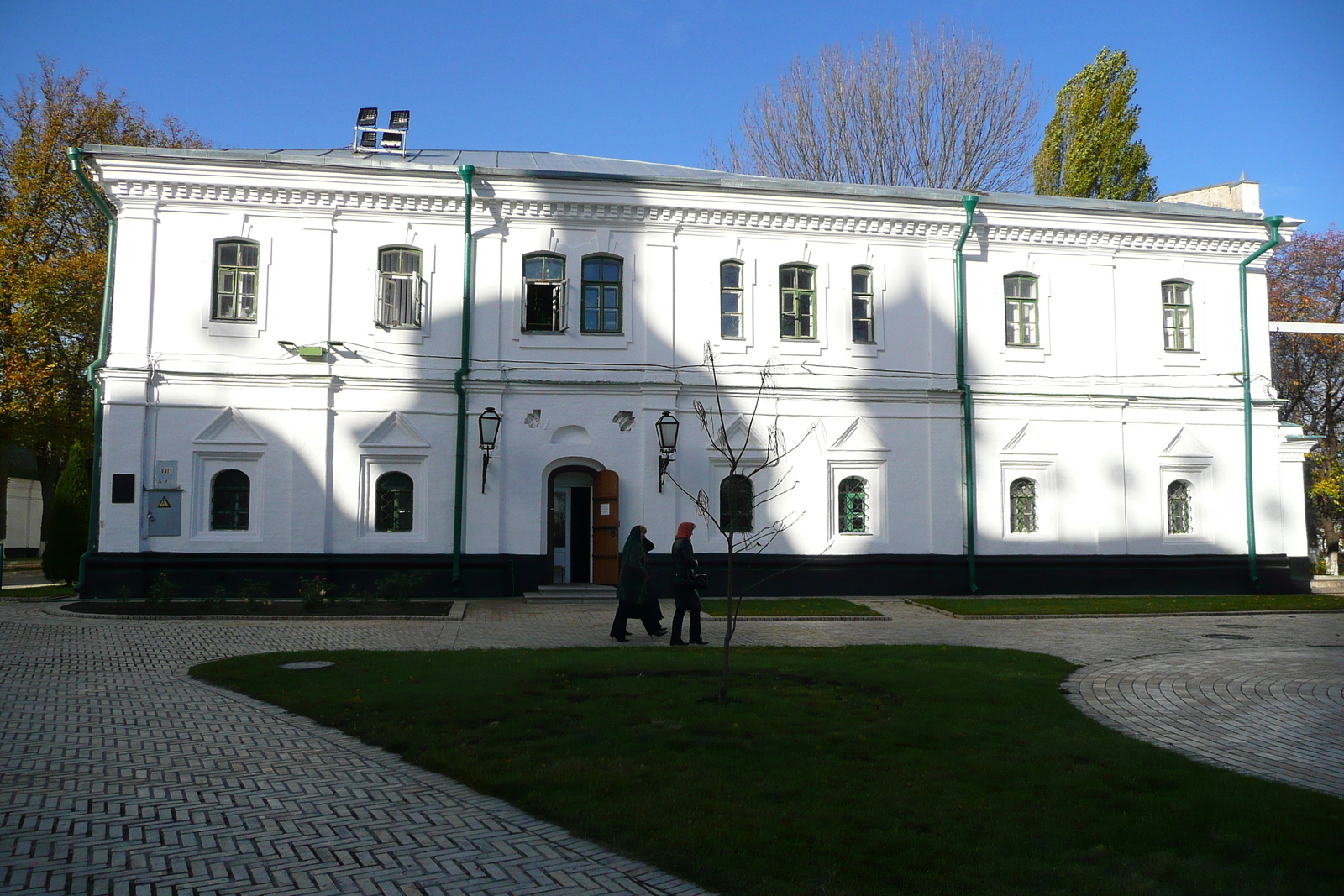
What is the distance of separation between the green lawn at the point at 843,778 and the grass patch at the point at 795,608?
A: 682 cm

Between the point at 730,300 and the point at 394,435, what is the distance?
7622 mm

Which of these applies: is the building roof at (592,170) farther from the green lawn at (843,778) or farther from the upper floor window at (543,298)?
the green lawn at (843,778)

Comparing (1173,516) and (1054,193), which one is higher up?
(1054,193)

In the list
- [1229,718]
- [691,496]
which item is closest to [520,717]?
[1229,718]

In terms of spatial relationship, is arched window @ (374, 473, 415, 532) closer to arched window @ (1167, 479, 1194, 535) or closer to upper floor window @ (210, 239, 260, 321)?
upper floor window @ (210, 239, 260, 321)

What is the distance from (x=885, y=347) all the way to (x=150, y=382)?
15105 millimetres

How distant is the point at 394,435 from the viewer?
802 inches

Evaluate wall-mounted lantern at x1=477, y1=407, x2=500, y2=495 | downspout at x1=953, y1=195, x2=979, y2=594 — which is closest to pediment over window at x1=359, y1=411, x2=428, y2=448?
wall-mounted lantern at x1=477, y1=407, x2=500, y2=495

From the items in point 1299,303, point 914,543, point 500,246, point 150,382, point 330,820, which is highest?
point 1299,303

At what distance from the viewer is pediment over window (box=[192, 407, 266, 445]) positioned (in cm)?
1984

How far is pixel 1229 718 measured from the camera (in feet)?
28.5

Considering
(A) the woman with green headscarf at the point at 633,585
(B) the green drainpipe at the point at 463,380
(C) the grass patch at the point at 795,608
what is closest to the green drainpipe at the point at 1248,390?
(C) the grass patch at the point at 795,608

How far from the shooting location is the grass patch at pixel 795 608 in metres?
17.8

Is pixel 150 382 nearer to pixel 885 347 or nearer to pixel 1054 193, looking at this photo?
pixel 885 347
